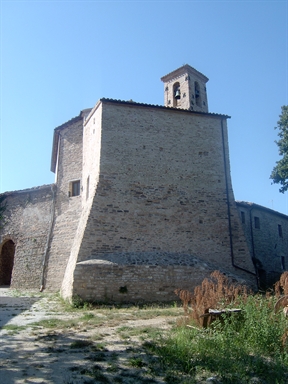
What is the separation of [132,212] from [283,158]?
8994 millimetres

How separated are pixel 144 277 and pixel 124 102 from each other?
8.04 metres

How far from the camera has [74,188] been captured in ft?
59.6

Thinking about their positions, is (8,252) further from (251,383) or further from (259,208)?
(251,383)

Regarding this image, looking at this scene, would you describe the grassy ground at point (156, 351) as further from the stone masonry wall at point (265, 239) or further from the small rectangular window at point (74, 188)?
the stone masonry wall at point (265, 239)

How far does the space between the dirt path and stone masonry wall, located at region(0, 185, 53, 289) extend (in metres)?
6.93

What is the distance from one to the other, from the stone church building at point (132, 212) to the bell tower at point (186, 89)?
19.0 feet

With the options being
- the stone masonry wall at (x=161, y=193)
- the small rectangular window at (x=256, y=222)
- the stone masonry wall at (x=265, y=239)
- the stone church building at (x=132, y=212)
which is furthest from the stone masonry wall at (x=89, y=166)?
the small rectangular window at (x=256, y=222)

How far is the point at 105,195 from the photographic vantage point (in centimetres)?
1408

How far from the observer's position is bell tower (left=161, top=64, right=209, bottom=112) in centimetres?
2241

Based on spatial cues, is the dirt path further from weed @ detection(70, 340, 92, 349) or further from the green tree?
the green tree

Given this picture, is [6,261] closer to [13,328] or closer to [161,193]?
[161,193]

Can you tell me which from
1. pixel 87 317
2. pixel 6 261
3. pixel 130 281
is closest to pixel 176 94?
pixel 130 281

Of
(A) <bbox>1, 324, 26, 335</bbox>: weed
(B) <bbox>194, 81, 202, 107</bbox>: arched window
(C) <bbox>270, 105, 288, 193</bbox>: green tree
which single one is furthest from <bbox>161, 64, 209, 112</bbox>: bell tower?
(A) <bbox>1, 324, 26, 335</bbox>: weed

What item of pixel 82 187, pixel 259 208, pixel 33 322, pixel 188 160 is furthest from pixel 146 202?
pixel 259 208
